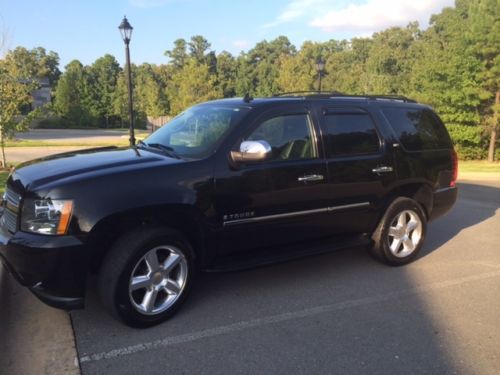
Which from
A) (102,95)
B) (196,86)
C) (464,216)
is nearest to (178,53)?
(102,95)

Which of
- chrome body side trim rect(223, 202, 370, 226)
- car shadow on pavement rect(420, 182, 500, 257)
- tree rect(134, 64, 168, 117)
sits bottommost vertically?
car shadow on pavement rect(420, 182, 500, 257)

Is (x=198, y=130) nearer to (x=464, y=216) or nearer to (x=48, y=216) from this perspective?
(x=48, y=216)

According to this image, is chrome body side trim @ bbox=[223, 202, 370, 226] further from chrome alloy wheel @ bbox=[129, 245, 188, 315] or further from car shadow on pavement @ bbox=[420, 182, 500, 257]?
car shadow on pavement @ bbox=[420, 182, 500, 257]

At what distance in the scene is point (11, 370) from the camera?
10.5 ft

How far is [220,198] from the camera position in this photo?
4035 millimetres

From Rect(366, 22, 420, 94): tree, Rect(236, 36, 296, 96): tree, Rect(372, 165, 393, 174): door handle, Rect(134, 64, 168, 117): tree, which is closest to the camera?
Rect(372, 165, 393, 174): door handle

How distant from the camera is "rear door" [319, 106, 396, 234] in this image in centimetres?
475

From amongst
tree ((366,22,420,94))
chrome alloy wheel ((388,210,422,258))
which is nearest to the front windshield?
chrome alloy wheel ((388,210,422,258))

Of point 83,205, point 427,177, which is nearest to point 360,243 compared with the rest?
point 427,177

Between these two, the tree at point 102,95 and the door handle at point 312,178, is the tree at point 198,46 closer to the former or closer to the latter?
the tree at point 102,95

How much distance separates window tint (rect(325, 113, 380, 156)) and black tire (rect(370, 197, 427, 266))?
0.76 meters

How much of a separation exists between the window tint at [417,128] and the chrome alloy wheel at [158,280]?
297 centimetres

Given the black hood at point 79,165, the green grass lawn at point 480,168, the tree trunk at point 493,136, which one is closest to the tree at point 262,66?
the tree trunk at point 493,136

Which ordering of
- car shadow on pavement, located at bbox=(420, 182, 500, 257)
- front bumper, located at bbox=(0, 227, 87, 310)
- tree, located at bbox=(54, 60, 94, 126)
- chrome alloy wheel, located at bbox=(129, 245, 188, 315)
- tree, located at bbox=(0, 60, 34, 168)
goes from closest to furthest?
front bumper, located at bbox=(0, 227, 87, 310) → chrome alloy wheel, located at bbox=(129, 245, 188, 315) → car shadow on pavement, located at bbox=(420, 182, 500, 257) → tree, located at bbox=(0, 60, 34, 168) → tree, located at bbox=(54, 60, 94, 126)
